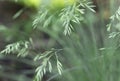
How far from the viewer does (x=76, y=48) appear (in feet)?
6.94

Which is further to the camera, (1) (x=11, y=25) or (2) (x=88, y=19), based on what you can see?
(1) (x=11, y=25)

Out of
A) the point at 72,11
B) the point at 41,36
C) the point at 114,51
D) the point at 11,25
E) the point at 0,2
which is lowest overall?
the point at 114,51

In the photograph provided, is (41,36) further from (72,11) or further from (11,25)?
(72,11)

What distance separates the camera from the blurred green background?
71.6 inches

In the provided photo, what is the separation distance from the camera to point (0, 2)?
3408 millimetres

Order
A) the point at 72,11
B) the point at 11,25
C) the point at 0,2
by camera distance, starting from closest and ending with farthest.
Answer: the point at 72,11 < the point at 11,25 < the point at 0,2

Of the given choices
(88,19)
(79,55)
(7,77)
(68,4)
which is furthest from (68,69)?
(7,77)

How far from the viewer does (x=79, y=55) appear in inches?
83.0

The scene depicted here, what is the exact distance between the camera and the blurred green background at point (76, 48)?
182cm

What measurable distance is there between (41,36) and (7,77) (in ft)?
1.68

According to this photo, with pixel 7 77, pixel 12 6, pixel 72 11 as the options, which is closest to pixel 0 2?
pixel 12 6

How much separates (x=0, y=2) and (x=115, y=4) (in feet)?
5.76

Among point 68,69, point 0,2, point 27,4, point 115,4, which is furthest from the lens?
point 0,2

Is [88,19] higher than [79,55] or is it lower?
higher
